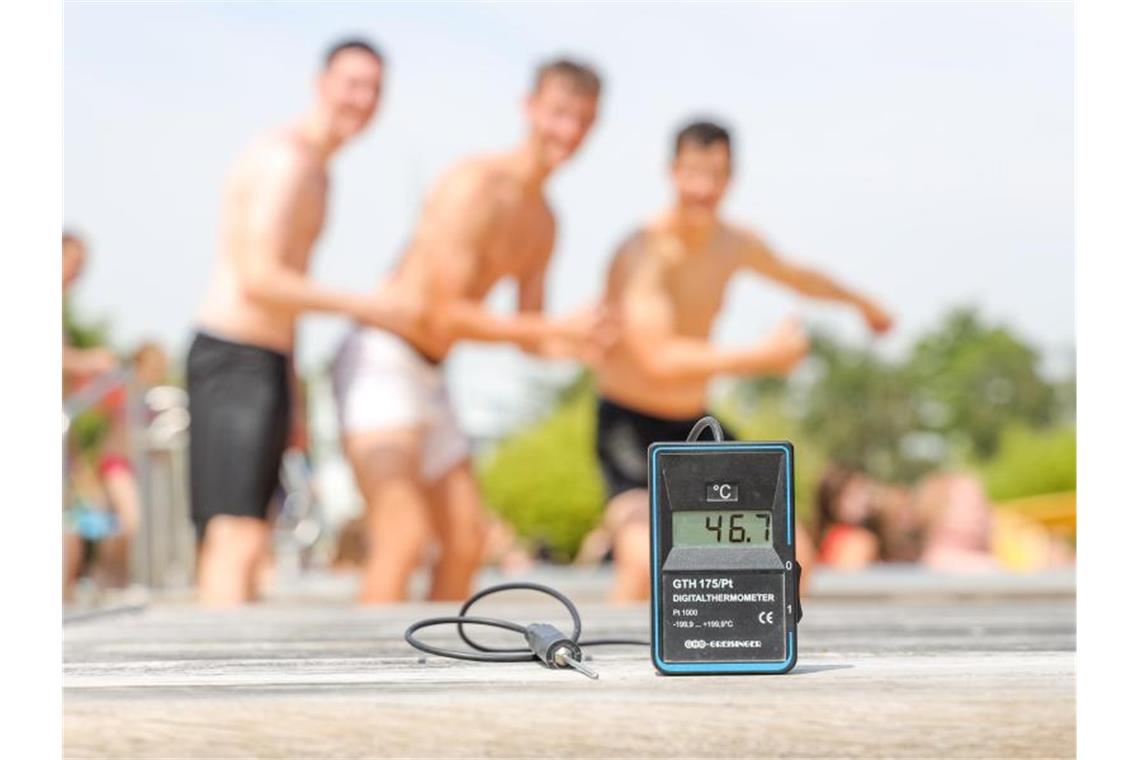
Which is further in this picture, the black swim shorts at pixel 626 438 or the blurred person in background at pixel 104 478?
the blurred person in background at pixel 104 478

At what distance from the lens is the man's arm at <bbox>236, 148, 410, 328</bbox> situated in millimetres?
5051

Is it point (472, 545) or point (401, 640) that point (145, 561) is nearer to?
point (472, 545)

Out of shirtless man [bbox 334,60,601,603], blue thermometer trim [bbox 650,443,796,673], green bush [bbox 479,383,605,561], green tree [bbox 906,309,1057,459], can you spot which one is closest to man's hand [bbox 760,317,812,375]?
shirtless man [bbox 334,60,601,603]

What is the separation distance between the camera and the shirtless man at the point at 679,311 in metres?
5.50

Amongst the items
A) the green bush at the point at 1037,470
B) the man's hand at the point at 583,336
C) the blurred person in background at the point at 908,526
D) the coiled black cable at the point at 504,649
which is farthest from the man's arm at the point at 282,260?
the green bush at the point at 1037,470

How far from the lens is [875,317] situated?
231 inches

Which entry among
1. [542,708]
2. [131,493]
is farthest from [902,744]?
[131,493]

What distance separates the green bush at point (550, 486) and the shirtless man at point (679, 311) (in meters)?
13.2

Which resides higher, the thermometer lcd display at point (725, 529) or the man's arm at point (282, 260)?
the man's arm at point (282, 260)

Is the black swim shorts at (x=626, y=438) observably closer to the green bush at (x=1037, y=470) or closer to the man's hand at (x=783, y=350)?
the man's hand at (x=783, y=350)

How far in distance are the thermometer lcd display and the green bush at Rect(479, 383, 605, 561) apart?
57.1ft

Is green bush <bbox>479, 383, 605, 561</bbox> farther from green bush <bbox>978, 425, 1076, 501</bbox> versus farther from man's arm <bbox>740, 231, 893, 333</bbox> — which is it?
man's arm <bbox>740, 231, 893, 333</bbox>

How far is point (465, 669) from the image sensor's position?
55.4 inches

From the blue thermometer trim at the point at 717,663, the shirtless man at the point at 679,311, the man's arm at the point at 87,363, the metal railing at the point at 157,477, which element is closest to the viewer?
the blue thermometer trim at the point at 717,663
